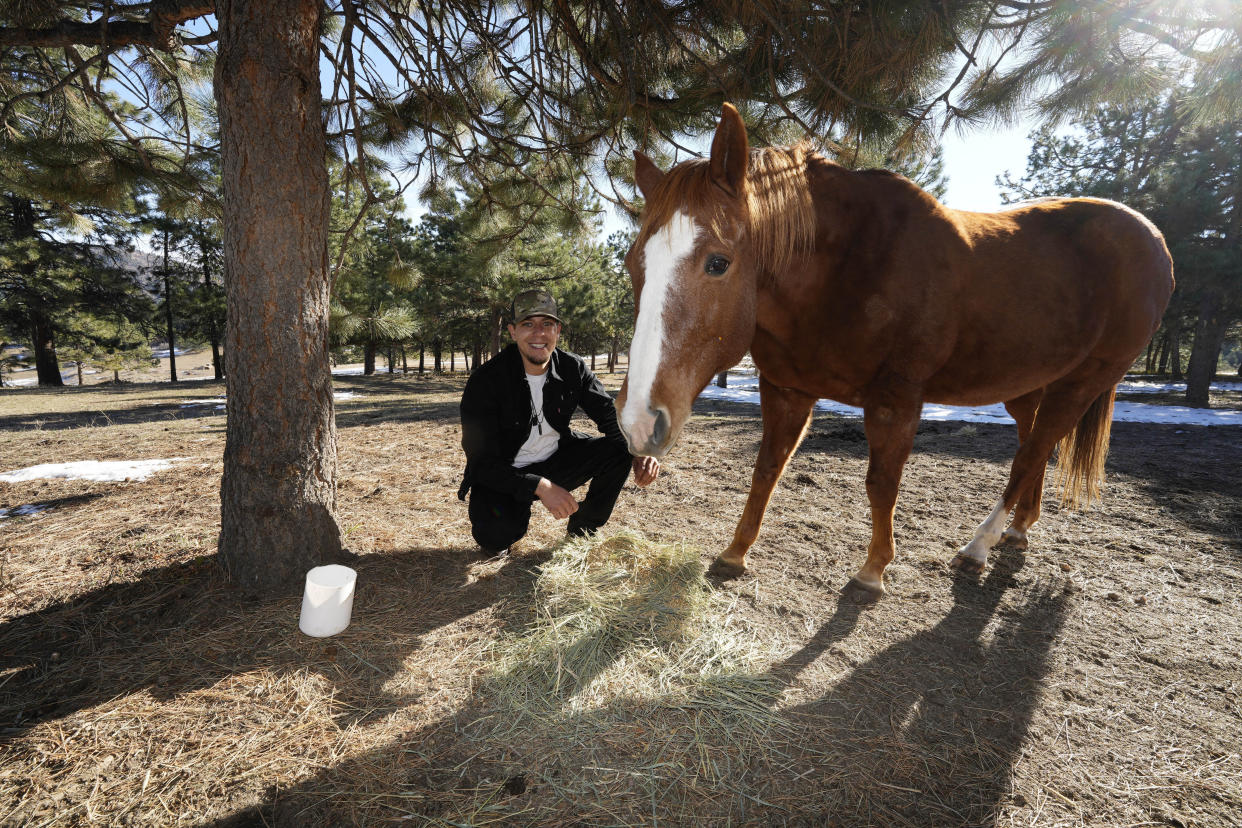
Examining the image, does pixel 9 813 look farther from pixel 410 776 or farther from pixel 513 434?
pixel 513 434

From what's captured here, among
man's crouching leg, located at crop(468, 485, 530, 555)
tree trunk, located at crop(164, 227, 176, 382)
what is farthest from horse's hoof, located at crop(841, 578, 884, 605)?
tree trunk, located at crop(164, 227, 176, 382)

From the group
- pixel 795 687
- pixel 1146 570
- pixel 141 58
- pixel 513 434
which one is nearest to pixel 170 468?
pixel 141 58

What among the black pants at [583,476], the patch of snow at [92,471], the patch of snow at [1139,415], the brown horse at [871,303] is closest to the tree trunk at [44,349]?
the patch of snow at [92,471]

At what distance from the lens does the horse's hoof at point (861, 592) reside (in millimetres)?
2490

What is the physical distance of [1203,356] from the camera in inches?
441

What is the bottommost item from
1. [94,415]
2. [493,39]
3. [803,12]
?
[94,415]

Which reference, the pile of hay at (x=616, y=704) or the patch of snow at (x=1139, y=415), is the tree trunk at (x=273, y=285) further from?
the patch of snow at (x=1139, y=415)

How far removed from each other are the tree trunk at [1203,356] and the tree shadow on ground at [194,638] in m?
16.3

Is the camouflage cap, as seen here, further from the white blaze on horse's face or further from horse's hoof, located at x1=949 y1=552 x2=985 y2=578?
horse's hoof, located at x1=949 y1=552 x2=985 y2=578

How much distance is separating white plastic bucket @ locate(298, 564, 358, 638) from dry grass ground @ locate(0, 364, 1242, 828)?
7 cm

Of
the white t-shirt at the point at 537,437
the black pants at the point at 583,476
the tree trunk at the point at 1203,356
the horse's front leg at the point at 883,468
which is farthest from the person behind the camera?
the tree trunk at the point at 1203,356

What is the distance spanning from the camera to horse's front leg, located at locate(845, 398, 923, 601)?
2271mm

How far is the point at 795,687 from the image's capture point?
1.85 meters

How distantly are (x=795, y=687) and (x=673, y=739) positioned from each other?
0.59m
